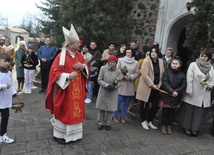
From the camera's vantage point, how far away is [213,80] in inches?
183

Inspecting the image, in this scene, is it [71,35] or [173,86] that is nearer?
[71,35]

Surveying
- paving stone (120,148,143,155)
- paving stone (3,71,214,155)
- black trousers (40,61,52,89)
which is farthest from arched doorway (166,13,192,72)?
paving stone (120,148,143,155)

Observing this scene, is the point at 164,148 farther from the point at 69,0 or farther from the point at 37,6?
the point at 37,6

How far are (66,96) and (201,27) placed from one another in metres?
3.74

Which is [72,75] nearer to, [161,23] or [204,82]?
[204,82]

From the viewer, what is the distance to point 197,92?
15.4 ft

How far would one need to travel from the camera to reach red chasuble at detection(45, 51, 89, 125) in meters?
3.84

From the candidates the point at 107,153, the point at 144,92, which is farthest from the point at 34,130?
the point at 144,92

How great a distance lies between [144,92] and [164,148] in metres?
1.25

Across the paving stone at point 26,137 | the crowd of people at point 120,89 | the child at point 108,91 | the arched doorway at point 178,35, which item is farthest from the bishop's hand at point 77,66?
the arched doorway at point 178,35

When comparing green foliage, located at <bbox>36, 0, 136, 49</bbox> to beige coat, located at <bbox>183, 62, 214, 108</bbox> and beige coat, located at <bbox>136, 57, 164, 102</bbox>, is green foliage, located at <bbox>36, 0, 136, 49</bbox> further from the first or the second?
beige coat, located at <bbox>183, 62, 214, 108</bbox>

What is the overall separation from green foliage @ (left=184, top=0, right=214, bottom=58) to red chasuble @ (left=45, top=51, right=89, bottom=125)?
3.19m

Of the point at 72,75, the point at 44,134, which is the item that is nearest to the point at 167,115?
the point at 72,75

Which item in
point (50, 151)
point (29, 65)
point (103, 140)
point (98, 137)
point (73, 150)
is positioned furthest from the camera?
point (29, 65)
